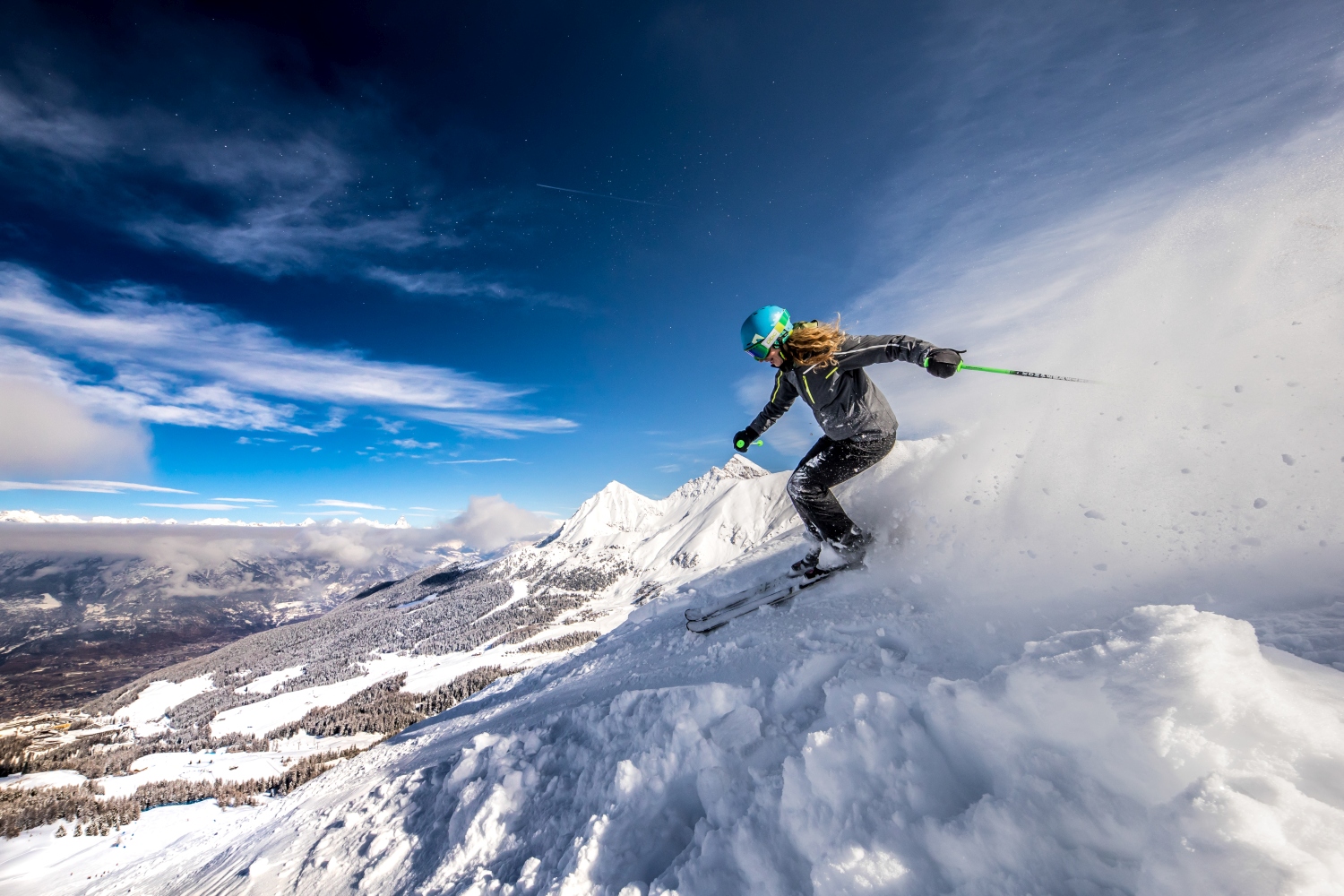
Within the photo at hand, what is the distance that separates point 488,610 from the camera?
183625 mm

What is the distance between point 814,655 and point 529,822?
3.81 m

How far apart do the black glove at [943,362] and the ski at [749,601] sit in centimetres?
389

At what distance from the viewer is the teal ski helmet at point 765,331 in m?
6.57

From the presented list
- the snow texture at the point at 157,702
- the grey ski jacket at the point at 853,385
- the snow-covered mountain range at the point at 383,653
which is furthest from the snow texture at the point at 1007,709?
the snow texture at the point at 157,702

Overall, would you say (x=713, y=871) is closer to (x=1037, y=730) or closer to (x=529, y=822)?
(x=1037, y=730)

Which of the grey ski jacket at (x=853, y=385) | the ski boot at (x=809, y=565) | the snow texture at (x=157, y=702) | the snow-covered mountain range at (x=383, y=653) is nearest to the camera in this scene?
the grey ski jacket at (x=853, y=385)

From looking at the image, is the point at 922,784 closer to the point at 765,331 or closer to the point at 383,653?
the point at 765,331

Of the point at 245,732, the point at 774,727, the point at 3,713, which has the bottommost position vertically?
the point at 245,732

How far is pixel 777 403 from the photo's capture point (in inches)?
316

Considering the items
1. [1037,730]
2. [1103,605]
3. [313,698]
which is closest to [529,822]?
[1037,730]

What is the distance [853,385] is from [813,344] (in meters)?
0.98

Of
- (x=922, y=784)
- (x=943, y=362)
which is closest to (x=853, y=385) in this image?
(x=943, y=362)

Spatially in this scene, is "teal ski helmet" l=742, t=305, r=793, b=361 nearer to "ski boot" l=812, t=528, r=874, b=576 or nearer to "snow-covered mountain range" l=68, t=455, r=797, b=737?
"ski boot" l=812, t=528, r=874, b=576

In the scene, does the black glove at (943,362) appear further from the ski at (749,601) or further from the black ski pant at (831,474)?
the ski at (749,601)
